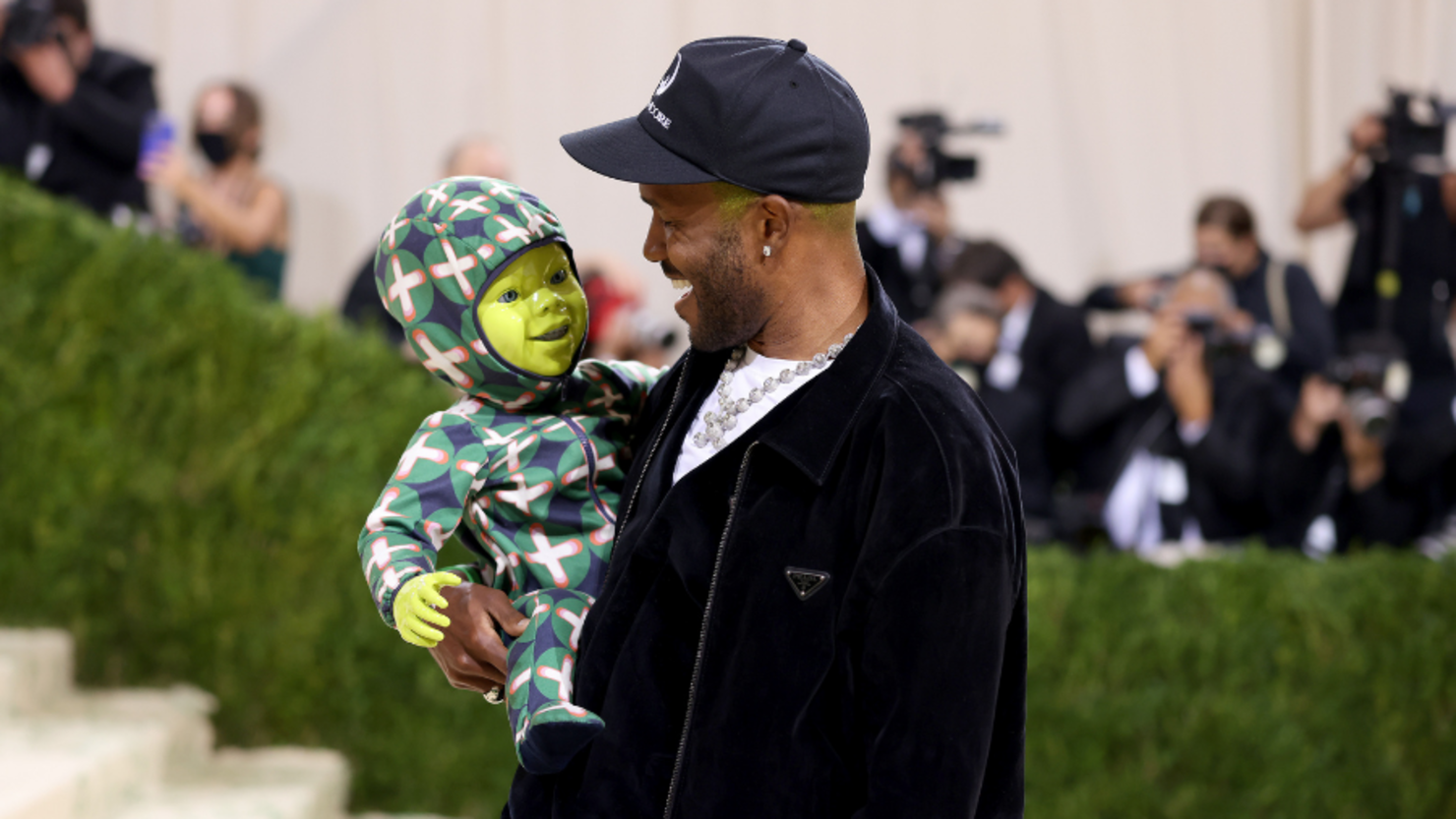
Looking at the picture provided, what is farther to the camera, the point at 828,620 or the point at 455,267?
the point at 455,267

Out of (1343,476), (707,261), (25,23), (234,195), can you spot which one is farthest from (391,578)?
(234,195)

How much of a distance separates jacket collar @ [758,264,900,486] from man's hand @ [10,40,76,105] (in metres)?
4.35

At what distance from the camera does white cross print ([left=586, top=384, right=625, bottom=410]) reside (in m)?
1.70

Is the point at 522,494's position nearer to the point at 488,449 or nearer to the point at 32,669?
the point at 488,449

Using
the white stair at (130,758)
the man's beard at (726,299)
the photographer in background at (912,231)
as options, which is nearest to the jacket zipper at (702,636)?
the man's beard at (726,299)

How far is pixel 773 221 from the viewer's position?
4.64 ft

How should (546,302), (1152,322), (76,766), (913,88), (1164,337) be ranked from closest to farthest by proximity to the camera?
(546,302)
(76,766)
(1164,337)
(1152,322)
(913,88)

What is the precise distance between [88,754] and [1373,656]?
11.2 ft

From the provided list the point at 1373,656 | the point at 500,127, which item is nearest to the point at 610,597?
the point at 1373,656

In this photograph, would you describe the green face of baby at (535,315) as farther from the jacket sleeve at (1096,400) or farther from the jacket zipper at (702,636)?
the jacket sleeve at (1096,400)

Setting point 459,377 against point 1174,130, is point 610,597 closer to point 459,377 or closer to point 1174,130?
point 459,377

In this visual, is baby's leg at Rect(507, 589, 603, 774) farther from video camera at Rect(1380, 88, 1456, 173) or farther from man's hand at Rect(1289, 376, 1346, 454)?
video camera at Rect(1380, 88, 1456, 173)

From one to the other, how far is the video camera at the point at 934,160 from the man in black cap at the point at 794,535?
Result: 4165mm

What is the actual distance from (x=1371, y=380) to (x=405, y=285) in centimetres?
375
